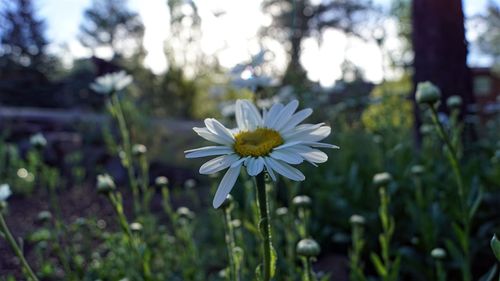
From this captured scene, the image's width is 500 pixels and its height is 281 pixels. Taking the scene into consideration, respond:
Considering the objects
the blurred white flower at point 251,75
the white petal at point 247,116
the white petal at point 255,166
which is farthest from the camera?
the blurred white flower at point 251,75

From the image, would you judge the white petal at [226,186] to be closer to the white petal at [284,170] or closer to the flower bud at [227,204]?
the white petal at [284,170]

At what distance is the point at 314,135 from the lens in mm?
1129

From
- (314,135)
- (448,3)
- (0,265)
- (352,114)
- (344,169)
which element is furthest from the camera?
(352,114)

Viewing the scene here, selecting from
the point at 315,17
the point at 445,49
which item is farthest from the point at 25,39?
the point at 445,49

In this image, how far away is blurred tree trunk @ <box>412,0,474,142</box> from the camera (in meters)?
3.82

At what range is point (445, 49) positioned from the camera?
Answer: 3832 millimetres

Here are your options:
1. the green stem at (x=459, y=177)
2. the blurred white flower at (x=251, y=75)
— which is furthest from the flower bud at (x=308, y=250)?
the blurred white flower at (x=251, y=75)

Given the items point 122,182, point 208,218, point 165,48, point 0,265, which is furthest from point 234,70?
point 165,48

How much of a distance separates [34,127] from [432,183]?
253 inches

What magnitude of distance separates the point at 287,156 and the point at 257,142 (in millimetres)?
109

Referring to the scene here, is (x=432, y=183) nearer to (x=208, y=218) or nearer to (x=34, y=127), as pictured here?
(x=208, y=218)

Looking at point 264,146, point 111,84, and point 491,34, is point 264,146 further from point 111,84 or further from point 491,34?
point 491,34

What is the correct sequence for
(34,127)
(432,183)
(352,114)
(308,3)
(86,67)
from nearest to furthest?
1. (432,183)
2. (352,114)
3. (34,127)
4. (86,67)
5. (308,3)

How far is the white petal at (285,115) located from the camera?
3.91ft
